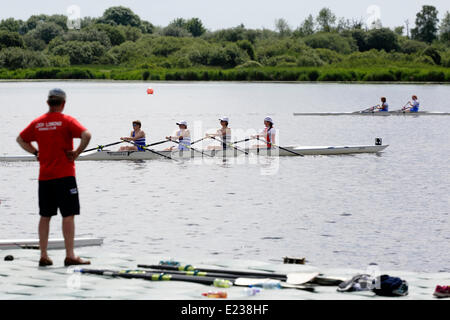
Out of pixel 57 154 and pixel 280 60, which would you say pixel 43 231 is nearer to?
pixel 57 154

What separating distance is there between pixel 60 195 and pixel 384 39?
153849 mm

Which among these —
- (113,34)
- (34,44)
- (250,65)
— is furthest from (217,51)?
(34,44)

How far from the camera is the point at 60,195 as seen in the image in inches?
400

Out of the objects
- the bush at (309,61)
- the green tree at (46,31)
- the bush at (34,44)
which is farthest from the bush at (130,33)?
the bush at (309,61)

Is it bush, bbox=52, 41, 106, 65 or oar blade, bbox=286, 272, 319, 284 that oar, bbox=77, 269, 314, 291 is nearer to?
oar blade, bbox=286, 272, 319, 284

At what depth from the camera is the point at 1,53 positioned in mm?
131375

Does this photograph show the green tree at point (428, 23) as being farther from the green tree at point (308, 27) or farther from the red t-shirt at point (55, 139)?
the red t-shirt at point (55, 139)

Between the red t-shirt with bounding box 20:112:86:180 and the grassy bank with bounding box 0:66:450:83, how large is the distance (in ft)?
331

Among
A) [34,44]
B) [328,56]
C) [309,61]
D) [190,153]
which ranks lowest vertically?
[190,153]

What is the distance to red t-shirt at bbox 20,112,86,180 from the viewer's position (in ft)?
32.9

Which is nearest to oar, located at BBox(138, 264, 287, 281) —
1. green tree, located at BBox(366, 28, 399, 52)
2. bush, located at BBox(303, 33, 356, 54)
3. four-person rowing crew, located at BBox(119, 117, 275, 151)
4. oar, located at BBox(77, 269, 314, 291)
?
oar, located at BBox(77, 269, 314, 291)

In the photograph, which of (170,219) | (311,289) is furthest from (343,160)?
(311,289)
